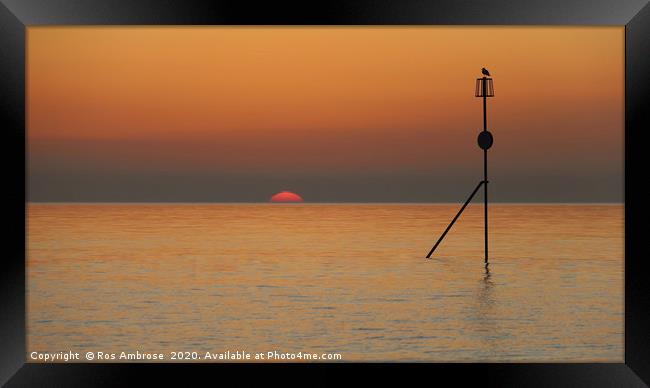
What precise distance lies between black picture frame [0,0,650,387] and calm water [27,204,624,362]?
1907 mm

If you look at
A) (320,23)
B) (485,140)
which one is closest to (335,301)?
(485,140)

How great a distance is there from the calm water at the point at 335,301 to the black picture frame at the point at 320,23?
1907mm

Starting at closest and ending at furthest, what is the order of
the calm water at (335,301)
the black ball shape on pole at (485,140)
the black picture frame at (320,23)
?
the black picture frame at (320,23), the calm water at (335,301), the black ball shape on pole at (485,140)

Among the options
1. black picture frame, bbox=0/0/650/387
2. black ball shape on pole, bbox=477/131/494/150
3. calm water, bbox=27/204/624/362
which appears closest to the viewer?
black picture frame, bbox=0/0/650/387

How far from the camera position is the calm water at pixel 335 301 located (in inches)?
290

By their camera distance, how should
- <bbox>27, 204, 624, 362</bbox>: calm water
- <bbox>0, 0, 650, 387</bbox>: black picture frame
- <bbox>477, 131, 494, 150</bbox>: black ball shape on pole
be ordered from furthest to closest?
1. <bbox>477, 131, 494, 150</bbox>: black ball shape on pole
2. <bbox>27, 204, 624, 362</bbox>: calm water
3. <bbox>0, 0, 650, 387</bbox>: black picture frame

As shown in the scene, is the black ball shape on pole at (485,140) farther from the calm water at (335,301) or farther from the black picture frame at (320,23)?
the black picture frame at (320,23)

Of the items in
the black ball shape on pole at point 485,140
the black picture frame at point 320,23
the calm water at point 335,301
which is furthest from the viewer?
the black ball shape on pole at point 485,140

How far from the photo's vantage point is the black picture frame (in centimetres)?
378

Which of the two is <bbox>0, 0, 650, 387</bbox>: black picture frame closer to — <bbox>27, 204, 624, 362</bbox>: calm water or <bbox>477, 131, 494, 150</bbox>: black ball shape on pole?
<bbox>27, 204, 624, 362</bbox>: calm water

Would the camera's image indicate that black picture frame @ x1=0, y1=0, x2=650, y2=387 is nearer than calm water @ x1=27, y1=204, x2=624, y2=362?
Yes

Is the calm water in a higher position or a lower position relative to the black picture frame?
lower

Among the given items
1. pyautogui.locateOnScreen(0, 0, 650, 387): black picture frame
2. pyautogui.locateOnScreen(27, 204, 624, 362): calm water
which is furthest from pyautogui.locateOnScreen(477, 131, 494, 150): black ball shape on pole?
pyautogui.locateOnScreen(0, 0, 650, 387): black picture frame

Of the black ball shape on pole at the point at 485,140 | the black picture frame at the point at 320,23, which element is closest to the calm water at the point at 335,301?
the black picture frame at the point at 320,23
